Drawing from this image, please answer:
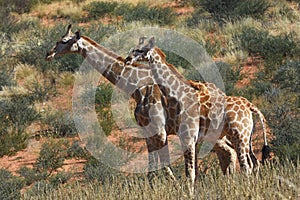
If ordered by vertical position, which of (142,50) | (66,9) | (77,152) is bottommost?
(77,152)

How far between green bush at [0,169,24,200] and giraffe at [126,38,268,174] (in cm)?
273

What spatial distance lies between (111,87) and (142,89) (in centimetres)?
712

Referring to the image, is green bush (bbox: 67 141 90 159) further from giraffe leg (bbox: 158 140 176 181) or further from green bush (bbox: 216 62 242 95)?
green bush (bbox: 216 62 242 95)

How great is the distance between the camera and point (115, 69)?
385 inches

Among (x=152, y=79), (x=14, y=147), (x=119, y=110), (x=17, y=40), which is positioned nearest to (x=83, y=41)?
(x=152, y=79)

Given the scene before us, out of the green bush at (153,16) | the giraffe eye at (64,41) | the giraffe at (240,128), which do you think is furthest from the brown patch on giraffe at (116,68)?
the green bush at (153,16)

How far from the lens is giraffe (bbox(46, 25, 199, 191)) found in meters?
9.01

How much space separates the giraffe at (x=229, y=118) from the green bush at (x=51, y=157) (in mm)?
3536

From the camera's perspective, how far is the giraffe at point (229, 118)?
354 inches

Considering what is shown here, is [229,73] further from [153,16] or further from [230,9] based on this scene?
[153,16]

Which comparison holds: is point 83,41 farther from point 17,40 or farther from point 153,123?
point 17,40

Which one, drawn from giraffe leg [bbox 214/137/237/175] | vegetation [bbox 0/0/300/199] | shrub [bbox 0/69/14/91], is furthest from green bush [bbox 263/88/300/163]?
shrub [bbox 0/69/14/91]

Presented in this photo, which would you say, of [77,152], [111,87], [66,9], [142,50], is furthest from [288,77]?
[66,9]

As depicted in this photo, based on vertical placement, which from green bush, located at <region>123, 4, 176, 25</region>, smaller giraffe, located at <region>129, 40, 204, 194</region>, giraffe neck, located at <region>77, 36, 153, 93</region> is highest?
green bush, located at <region>123, 4, 176, 25</region>
